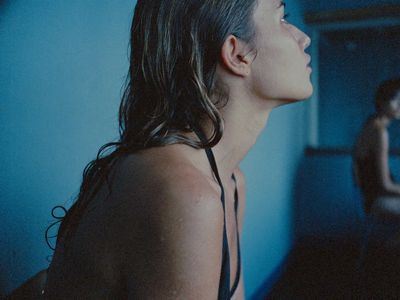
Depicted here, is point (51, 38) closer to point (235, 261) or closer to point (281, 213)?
point (235, 261)

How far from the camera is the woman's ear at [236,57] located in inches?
31.9

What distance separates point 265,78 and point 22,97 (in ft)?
1.72

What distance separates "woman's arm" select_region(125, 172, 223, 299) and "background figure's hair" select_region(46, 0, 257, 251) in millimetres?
161

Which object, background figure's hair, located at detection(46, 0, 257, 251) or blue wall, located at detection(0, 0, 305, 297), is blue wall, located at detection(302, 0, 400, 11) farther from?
background figure's hair, located at detection(46, 0, 257, 251)

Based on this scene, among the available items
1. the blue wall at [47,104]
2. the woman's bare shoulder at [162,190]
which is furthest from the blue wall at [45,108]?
the woman's bare shoulder at [162,190]

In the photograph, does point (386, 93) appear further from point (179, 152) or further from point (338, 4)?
point (179, 152)

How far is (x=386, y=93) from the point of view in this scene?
280cm

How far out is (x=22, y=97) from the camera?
88cm

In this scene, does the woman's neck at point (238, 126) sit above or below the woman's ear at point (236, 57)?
below

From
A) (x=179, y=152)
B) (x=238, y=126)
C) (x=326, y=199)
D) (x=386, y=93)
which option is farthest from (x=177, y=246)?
(x=326, y=199)

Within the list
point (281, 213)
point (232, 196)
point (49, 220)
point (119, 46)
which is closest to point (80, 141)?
point (49, 220)

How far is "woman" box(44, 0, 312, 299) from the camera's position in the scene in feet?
2.03

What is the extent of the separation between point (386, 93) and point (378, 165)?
0.55 metres

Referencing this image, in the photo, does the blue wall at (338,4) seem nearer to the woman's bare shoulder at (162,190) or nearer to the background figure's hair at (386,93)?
the background figure's hair at (386,93)
